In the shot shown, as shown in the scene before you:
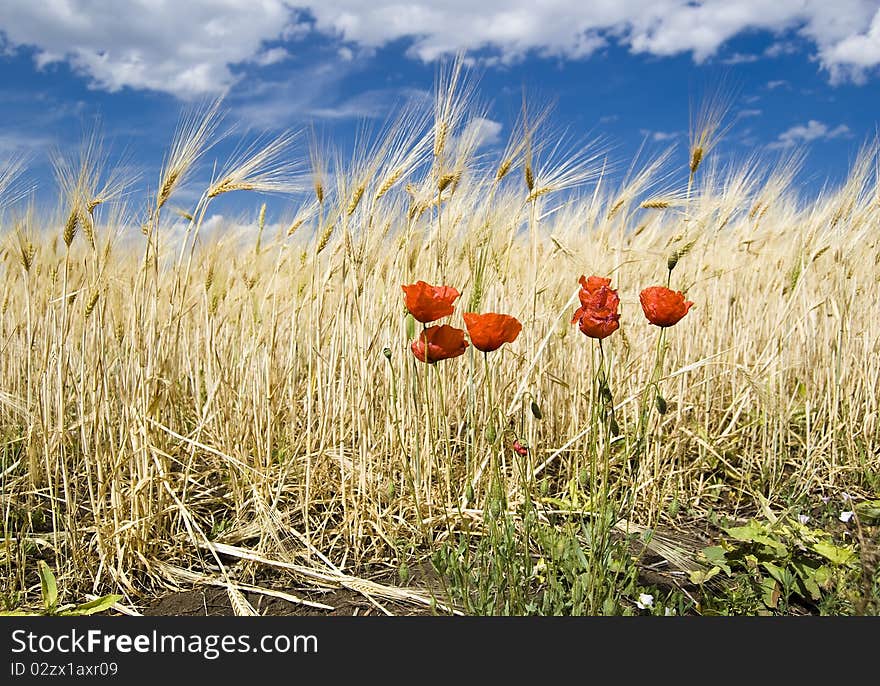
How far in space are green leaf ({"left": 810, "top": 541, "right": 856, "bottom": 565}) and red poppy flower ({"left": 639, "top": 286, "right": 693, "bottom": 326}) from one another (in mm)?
772

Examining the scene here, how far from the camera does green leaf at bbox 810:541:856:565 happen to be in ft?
5.45

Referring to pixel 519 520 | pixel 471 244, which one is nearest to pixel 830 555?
pixel 519 520

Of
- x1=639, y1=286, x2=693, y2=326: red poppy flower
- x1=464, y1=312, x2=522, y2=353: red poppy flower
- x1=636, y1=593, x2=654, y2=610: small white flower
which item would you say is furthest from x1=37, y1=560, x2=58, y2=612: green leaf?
x1=639, y1=286, x2=693, y2=326: red poppy flower

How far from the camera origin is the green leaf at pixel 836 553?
1.66m

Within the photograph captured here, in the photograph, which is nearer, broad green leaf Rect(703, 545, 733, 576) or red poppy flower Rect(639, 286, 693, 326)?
red poppy flower Rect(639, 286, 693, 326)

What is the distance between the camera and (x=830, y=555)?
1667 mm

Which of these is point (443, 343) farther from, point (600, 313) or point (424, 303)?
point (600, 313)

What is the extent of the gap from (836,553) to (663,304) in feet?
2.70

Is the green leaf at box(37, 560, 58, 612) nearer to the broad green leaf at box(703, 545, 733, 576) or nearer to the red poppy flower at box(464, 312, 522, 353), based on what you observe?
the red poppy flower at box(464, 312, 522, 353)

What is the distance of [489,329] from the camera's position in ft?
3.96

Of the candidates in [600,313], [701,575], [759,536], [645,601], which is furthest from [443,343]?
[759,536]

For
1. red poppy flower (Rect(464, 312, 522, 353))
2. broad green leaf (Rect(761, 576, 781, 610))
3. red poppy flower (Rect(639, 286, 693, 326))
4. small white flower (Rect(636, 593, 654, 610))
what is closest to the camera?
red poppy flower (Rect(464, 312, 522, 353))
